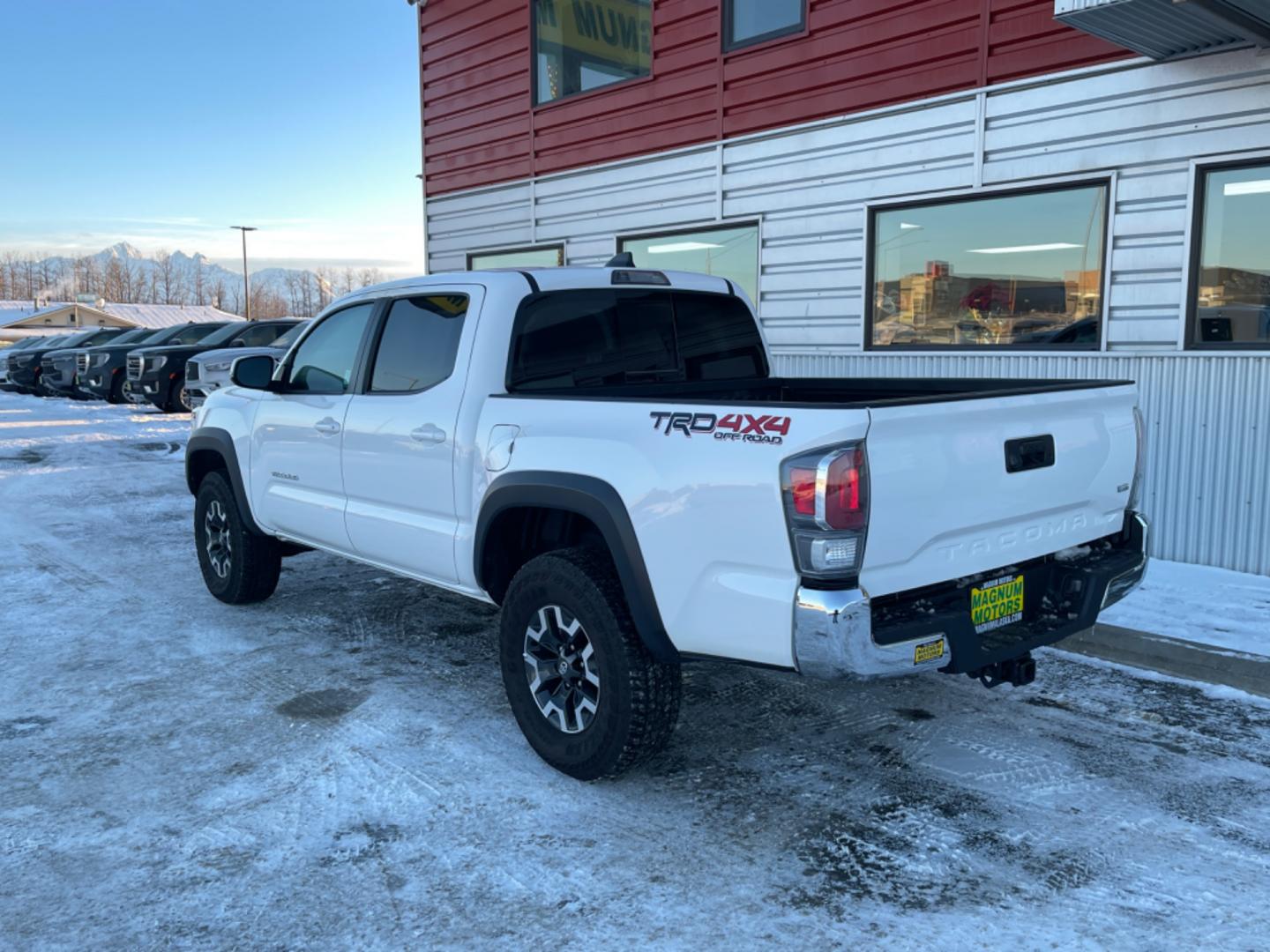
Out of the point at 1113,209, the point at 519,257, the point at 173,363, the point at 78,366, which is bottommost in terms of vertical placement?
the point at 78,366

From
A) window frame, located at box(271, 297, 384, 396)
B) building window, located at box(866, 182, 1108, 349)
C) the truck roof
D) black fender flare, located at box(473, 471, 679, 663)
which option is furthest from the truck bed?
building window, located at box(866, 182, 1108, 349)

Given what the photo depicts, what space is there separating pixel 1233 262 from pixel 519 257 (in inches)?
311

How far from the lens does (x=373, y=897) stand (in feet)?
9.30

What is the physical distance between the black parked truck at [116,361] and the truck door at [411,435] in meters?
17.1

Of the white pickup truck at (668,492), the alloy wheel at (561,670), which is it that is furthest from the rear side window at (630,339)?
the alloy wheel at (561,670)

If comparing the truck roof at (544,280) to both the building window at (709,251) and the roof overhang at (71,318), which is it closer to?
the building window at (709,251)

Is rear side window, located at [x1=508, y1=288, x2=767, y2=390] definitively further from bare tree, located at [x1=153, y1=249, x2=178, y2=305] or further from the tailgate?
bare tree, located at [x1=153, y1=249, x2=178, y2=305]

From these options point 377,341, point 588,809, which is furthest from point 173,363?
point 588,809

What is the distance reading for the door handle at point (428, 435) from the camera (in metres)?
4.14

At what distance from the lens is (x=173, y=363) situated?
59.1 feet

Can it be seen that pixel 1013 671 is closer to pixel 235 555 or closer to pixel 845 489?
pixel 845 489

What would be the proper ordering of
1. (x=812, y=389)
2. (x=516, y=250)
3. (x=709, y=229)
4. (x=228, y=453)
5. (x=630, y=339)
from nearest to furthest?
(x=630, y=339) < (x=812, y=389) < (x=228, y=453) < (x=709, y=229) < (x=516, y=250)

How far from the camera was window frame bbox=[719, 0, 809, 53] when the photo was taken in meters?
8.66

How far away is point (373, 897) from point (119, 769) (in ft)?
4.85
